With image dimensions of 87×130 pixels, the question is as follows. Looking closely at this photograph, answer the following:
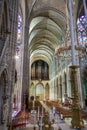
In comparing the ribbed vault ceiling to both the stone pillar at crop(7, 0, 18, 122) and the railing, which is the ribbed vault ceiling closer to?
the stone pillar at crop(7, 0, 18, 122)

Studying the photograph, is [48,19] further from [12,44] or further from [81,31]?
[12,44]

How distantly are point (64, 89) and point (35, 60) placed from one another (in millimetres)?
18788

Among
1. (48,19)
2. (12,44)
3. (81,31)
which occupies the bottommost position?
(12,44)

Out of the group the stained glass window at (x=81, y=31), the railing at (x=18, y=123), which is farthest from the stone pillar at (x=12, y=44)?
the stained glass window at (x=81, y=31)

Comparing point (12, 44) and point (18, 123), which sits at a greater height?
point (12, 44)

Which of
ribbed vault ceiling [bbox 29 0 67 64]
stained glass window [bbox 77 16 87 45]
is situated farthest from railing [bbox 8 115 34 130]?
ribbed vault ceiling [bbox 29 0 67 64]

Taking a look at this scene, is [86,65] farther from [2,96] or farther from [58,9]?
[2,96]

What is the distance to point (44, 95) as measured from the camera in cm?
3562

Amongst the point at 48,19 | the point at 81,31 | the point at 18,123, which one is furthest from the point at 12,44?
the point at 48,19

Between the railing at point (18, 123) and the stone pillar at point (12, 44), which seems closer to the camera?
the railing at point (18, 123)

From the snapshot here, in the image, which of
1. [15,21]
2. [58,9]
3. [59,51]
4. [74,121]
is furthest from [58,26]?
[74,121]

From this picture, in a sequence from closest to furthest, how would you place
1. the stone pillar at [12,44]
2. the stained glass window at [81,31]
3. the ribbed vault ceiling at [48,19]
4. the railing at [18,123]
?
the railing at [18,123] < the stone pillar at [12,44] < the stained glass window at [81,31] < the ribbed vault ceiling at [48,19]

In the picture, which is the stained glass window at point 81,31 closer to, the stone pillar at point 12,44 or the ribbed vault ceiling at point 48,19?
the ribbed vault ceiling at point 48,19

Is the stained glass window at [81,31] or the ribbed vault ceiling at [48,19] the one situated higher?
the ribbed vault ceiling at [48,19]
